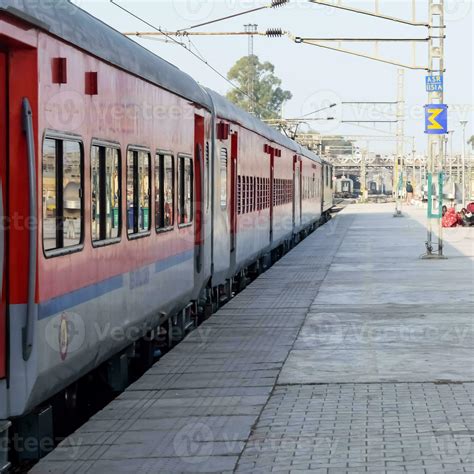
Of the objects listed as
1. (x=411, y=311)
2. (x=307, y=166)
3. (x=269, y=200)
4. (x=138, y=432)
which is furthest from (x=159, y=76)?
(x=307, y=166)

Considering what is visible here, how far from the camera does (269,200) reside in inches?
1042

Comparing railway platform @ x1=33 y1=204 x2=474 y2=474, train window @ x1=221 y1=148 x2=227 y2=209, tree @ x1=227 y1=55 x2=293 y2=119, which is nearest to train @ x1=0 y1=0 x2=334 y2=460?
railway platform @ x1=33 y1=204 x2=474 y2=474

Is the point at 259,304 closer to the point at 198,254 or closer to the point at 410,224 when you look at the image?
the point at 198,254

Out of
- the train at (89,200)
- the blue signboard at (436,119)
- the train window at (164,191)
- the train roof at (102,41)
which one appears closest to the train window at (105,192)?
the train at (89,200)

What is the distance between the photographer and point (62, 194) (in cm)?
762

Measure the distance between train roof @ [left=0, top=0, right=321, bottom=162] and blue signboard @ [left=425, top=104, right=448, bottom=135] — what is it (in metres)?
13.3

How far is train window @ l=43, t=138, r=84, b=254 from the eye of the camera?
23.7 feet

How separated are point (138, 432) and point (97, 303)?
97cm

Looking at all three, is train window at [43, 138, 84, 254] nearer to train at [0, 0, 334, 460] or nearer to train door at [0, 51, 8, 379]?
train at [0, 0, 334, 460]

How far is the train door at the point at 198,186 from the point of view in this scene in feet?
46.6

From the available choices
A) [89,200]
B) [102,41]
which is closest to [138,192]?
[102,41]

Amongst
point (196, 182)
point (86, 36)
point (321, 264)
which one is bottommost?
point (321, 264)

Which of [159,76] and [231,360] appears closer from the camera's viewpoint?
[159,76]

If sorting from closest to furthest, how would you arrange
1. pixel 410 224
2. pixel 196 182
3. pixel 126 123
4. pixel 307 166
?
1. pixel 126 123
2. pixel 196 182
3. pixel 307 166
4. pixel 410 224
